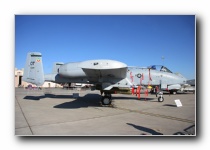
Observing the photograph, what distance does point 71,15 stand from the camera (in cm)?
393

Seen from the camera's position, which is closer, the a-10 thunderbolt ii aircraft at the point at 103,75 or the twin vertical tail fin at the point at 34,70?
the a-10 thunderbolt ii aircraft at the point at 103,75

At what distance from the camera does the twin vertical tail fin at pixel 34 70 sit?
4.94 m

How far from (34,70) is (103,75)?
2313mm

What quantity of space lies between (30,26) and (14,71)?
3.73 feet

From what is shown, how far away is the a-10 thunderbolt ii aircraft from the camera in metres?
4.45

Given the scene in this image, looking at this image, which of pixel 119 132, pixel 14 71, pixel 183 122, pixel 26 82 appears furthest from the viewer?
pixel 26 82

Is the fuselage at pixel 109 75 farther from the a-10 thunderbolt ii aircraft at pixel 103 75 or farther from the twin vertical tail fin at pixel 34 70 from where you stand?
the twin vertical tail fin at pixel 34 70

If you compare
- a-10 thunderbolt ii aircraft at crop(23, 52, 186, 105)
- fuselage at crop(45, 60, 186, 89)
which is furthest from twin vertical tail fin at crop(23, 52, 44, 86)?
fuselage at crop(45, 60, 186, 89)

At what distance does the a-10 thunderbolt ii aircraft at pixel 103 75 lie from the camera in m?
4.45

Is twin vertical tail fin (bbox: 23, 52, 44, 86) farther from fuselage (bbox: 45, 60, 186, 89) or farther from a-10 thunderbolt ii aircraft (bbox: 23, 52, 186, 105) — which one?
fuselage (bbox: 45, 60, 186, 89)

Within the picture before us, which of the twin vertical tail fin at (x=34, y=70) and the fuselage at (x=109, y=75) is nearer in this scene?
the fuselage at (x=109, y=75)

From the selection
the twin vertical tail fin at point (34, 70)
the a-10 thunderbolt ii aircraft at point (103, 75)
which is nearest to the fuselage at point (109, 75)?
the a-10 thunderbolt ii aircraft at point (103, 75)
